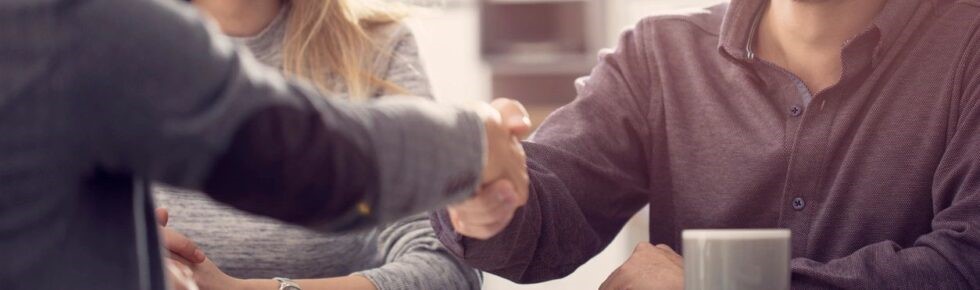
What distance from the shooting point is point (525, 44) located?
19.8 feet

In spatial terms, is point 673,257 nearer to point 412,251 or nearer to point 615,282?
point 615,282

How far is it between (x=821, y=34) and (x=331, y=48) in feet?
2.13

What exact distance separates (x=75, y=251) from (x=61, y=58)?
11cm

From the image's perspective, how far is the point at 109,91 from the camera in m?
0.58

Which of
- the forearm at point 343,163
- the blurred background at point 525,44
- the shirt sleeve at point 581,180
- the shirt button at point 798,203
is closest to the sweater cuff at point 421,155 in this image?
the forearm at point 343,163

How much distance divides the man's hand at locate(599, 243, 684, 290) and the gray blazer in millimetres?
700

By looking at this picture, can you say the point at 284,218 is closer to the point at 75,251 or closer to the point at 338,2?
the point at 75,251

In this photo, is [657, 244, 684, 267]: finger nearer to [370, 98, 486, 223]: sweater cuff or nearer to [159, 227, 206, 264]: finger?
[159, 227, 206, 264]: finger

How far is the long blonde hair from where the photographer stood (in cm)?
170

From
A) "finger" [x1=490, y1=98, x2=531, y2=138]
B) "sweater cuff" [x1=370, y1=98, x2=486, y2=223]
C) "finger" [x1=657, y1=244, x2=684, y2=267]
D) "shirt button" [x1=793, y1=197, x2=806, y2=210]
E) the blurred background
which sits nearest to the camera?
"sweater cuff" [x1=370, y1=98, x2=486, y2=223]

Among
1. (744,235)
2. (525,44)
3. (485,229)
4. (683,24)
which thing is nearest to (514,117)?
(485,229)

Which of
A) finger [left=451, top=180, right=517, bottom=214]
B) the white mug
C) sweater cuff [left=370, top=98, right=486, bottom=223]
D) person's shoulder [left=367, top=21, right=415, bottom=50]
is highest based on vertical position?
sweater cuff [left=370, top=98, right=486, bottom=223]

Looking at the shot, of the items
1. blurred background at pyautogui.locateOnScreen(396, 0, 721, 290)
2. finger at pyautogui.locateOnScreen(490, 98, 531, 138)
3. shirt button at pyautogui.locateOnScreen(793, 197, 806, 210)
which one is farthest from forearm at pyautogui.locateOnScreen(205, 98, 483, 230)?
blurred background at pyautogui.locateOnScreen(396, 0, 721, 290)

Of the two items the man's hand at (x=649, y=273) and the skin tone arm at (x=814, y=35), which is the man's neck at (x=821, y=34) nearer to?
the skin tone arm at (x=814, y=35)
